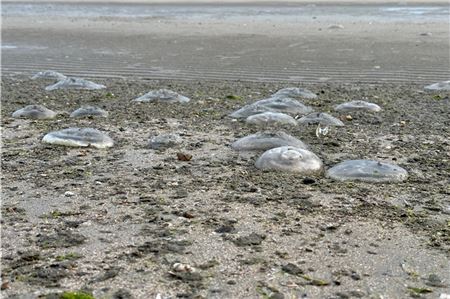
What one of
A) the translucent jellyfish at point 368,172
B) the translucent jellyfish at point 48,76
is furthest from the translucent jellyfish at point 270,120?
the translucent jellyfish at point 48,76

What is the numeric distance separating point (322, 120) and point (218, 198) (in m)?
2.31

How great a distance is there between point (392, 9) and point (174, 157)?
747 inches

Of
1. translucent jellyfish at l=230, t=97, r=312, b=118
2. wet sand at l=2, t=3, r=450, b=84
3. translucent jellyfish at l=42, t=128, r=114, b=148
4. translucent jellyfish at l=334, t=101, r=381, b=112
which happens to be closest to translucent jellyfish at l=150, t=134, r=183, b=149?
translucent jellyfish at l=42, t=128, r=114, b=148

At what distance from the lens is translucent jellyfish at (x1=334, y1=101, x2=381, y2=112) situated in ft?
23.4

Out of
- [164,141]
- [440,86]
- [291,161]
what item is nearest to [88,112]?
[164,141]

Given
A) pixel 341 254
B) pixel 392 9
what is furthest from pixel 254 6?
pixel 341 254

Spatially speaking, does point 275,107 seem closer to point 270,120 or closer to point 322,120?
point 270,120

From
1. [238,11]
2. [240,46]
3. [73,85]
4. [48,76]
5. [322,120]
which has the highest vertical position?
[322,120]

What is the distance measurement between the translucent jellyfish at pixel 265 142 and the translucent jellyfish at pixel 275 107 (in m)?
1.27

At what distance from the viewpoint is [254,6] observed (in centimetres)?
2589

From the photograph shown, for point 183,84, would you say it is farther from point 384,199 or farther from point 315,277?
point 315,277

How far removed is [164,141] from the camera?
569cm

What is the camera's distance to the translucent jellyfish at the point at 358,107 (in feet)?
23.4

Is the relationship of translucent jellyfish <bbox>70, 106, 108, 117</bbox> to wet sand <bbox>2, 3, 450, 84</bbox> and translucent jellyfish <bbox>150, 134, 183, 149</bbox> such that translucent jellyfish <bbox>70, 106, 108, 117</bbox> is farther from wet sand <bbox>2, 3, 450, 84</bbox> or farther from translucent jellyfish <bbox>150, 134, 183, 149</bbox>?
wet sand <bbox>2, 3, 450, 84</bbox>
